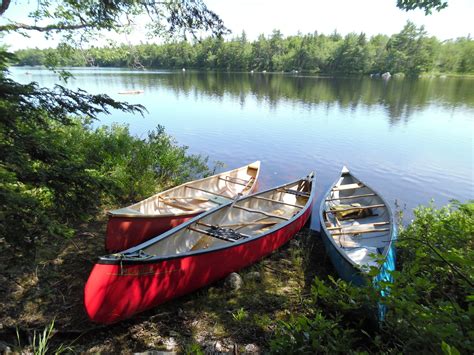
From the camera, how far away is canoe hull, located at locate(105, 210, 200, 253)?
5.75 meters

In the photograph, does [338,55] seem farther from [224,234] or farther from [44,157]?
[44,157]

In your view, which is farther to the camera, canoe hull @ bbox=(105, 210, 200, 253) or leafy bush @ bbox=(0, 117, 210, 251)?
canoe hull @ bbox=(105, 210, 200, 253)

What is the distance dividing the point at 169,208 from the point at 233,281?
299cm

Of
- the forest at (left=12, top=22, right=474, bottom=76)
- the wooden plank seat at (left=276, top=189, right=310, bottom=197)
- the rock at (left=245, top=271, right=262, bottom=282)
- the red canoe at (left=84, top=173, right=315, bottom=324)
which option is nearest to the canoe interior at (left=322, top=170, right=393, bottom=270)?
the wooden plank seat at (left=276, top=189, right=310, bottom=197)

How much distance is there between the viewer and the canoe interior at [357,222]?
19.8 feet

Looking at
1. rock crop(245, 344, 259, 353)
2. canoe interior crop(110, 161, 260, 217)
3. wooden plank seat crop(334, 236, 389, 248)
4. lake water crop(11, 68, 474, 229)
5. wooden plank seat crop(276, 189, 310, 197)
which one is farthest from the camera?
lake water crop(11, 68, 474, 229)

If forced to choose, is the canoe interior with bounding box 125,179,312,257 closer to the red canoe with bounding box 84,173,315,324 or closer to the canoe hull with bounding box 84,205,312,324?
Answer: the red canoe with bounding box 84,173,315,324

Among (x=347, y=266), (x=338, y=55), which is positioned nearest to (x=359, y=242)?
(x=347, y=266)

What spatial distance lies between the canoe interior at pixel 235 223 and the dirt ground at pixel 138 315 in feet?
2.70

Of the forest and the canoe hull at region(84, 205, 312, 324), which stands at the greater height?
the forest

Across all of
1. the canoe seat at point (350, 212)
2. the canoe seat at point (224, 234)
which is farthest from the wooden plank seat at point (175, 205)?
the canoe seat at point (350, 212)

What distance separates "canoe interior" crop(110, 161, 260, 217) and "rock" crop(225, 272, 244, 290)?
2.12m

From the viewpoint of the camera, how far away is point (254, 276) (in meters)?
5.58

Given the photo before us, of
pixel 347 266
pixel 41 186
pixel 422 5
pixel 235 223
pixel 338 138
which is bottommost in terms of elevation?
pixel 338 138
